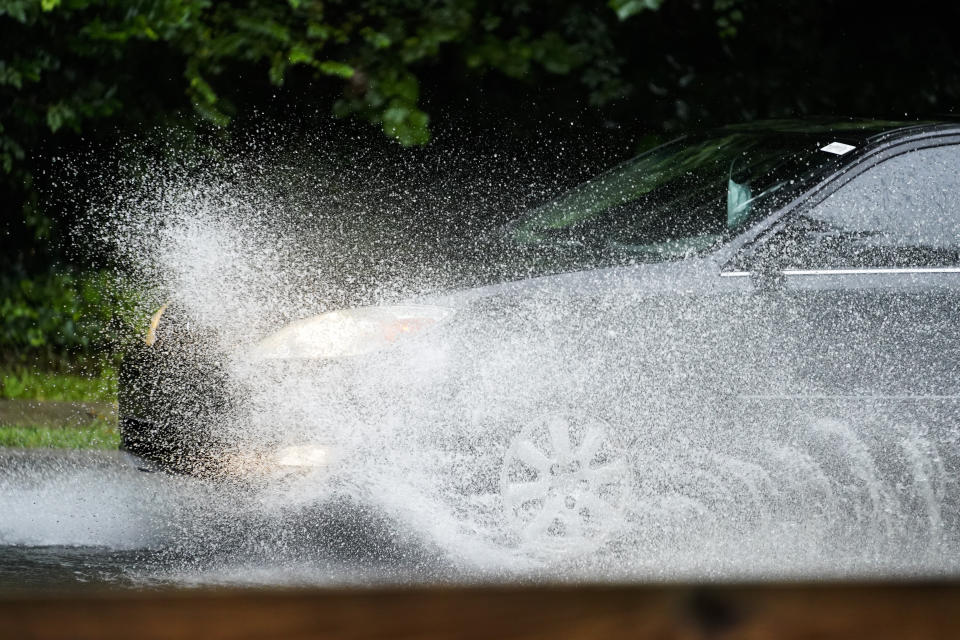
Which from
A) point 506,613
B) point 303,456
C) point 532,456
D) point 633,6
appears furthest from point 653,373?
point 633,6

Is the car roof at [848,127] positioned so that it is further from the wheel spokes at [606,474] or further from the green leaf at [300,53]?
the green leaf at [300,53]

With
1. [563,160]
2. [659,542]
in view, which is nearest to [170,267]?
[563,160]

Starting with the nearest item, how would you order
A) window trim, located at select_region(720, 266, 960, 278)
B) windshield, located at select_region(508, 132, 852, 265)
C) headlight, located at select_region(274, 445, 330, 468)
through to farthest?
1. headlight, located at select_region(274, 445, 330, 468)
2. window trim, located at select_region(720, 266, 960, 278)
3. windshield, located at select_region(508, 132, 852, 265)

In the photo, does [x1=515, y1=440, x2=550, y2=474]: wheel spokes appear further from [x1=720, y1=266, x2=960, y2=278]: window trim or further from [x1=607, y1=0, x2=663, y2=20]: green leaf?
[x1=607, y1=0, x2=663, y2=20]: green leaf

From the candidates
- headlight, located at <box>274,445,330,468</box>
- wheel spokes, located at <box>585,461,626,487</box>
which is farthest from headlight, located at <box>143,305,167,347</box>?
wheel spokes, located at <box>585,461,626,487</box>

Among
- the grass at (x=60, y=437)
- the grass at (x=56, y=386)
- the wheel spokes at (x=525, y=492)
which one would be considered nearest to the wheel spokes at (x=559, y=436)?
the wheel spokes at (x=525, y=492)

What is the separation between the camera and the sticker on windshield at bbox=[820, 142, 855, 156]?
→ 3.60 m

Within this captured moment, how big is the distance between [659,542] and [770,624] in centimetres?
249

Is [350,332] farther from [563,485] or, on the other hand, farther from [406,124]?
[406,124]

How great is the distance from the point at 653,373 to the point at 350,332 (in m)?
0.92

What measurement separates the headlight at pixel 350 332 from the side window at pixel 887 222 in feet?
3.69

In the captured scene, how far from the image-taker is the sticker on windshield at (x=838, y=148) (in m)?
3.60

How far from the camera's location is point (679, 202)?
12.3 feet

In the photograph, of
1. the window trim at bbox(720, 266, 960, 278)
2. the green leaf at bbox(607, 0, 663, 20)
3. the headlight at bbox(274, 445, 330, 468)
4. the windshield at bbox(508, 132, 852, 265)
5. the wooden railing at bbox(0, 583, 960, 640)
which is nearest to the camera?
the wooden railing at bbox(0, 583, 960, 640)
